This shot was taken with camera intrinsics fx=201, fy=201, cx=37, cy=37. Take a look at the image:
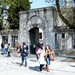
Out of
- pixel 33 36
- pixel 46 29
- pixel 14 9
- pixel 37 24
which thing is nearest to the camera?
pixel 46 29

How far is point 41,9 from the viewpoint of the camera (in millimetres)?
22156

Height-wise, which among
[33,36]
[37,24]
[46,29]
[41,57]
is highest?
[37,24]

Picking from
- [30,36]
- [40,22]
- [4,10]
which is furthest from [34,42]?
[4,10]

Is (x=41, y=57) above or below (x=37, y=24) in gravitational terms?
below

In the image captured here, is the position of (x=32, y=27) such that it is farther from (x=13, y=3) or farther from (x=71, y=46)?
(x=13, y=3)

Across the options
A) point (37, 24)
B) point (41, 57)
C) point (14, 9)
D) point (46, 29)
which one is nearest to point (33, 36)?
point (37, 24)

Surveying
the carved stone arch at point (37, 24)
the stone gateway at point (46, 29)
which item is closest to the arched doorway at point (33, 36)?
the stone gateway at point (46, 29)

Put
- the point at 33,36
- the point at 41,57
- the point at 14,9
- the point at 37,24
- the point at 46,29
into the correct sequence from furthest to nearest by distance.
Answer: the point at 14,9 < the point at 33,36 < the point at 37,24 < the point at 46,29 < the point at 41,57

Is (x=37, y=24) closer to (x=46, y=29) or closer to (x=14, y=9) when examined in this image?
(x=46, y=29)

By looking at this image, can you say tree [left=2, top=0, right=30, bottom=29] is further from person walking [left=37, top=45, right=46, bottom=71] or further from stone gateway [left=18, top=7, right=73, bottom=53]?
person walking [left=37, top=45, right=46, bottom=71]

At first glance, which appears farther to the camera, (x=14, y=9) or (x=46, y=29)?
(x=14, y=9)

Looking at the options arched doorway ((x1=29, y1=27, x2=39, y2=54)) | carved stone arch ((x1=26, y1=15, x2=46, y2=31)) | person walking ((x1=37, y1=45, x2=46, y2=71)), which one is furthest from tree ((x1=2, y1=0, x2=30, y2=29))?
person walking ((x1=37, y1=45, x2=46, y2=71))

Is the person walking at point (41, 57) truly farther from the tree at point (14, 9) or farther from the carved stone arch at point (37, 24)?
the tree at point (14, 9)

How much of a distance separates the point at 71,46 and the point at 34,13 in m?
5.65
